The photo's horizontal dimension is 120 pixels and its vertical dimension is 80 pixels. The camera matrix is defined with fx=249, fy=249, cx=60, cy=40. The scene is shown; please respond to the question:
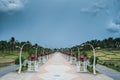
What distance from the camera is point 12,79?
39.2m

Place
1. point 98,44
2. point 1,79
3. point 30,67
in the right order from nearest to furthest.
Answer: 1. point 1,79
2. point 30,67
3. point 98,44

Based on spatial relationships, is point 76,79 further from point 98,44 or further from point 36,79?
point 98,44

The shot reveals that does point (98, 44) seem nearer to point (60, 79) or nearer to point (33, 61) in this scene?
point (33, 61)

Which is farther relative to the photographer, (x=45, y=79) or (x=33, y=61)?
(x=33, y=61)

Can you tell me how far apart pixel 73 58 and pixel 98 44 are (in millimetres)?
115648

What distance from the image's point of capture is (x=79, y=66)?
187ft

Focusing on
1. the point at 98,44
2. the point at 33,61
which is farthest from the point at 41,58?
the point at 98,44

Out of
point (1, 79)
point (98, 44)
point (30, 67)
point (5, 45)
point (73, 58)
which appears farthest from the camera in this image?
point (98, 44)

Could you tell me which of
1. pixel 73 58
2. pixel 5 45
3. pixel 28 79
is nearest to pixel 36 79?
pixel 28 79

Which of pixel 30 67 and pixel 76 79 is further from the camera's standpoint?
pixel 30 67

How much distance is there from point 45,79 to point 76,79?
5153 millimetres

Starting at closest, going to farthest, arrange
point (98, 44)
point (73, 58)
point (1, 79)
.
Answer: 1. point (1, 79)
2. point (73, 58)
3. point (98, 44)

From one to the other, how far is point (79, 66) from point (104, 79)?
16.4 m

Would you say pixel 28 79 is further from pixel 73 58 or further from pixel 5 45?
pixel 5 45
